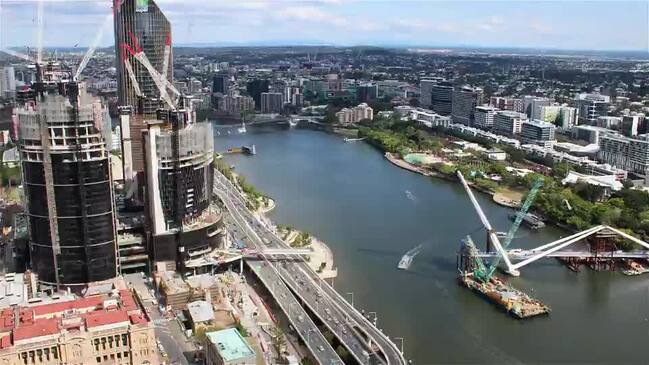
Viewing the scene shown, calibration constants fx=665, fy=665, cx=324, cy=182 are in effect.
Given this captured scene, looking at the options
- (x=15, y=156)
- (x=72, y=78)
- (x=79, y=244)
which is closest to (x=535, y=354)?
(x=79, y=244)

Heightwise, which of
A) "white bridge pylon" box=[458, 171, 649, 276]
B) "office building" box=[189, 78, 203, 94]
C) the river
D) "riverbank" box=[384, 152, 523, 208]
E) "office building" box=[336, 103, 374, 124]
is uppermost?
"office building" box=[189, 78, 203, 94]

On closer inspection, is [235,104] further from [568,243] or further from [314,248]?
[568,243]

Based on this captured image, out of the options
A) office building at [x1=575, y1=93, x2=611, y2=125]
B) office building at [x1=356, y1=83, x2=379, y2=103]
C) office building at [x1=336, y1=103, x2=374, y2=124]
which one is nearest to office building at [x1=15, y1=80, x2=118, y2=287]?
office building at [x1=336, y1=103, x2=374, y2=124]

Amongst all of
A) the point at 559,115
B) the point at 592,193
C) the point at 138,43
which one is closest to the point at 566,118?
the point at 559,115

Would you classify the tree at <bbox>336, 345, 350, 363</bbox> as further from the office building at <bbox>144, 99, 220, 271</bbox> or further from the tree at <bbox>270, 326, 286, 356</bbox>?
the office building at <bbox>144, 99, 220, 271</bbox>

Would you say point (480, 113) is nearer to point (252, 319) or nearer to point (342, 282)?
point (342, 282)

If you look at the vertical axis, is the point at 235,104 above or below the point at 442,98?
below

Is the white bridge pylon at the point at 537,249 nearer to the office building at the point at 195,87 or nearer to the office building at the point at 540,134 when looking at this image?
the office building at the point at 540,134
